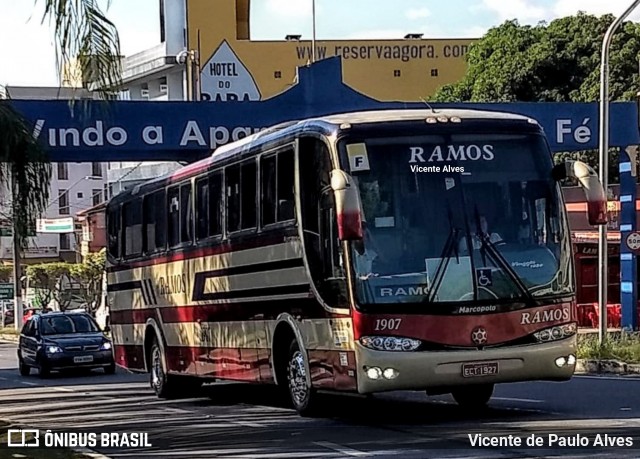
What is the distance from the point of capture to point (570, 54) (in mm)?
49531

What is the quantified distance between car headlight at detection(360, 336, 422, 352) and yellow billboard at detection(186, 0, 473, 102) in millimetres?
60314

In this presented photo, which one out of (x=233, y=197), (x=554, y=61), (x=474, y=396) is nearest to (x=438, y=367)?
(x=474, y=396)

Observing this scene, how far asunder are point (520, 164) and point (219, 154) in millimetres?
5250

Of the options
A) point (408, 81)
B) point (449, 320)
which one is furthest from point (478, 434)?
point (408, 81)

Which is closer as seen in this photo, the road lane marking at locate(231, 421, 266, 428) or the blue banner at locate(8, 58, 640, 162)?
the road lane marking at locate(231, 421, 266, 428)

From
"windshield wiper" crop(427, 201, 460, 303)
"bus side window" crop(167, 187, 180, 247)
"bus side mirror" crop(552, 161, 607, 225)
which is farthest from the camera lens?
"bus side window" crop(167, 187, 180, 247)

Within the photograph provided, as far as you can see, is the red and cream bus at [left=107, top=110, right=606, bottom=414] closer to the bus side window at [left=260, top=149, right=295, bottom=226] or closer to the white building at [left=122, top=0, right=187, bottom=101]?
the bus side window at [left=260, top=149, right=295, bottom=226]

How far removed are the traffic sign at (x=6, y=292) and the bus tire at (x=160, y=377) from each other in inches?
1895

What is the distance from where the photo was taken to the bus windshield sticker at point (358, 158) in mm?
13602

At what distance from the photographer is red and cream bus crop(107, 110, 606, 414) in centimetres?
1323

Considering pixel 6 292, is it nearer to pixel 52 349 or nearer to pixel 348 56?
pixel 348 56

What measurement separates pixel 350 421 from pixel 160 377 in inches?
266

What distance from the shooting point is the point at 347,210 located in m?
12.9

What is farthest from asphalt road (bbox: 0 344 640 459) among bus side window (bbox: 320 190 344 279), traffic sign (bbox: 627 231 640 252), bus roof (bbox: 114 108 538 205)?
traffic sign (bbox: 627 231 640 252)
